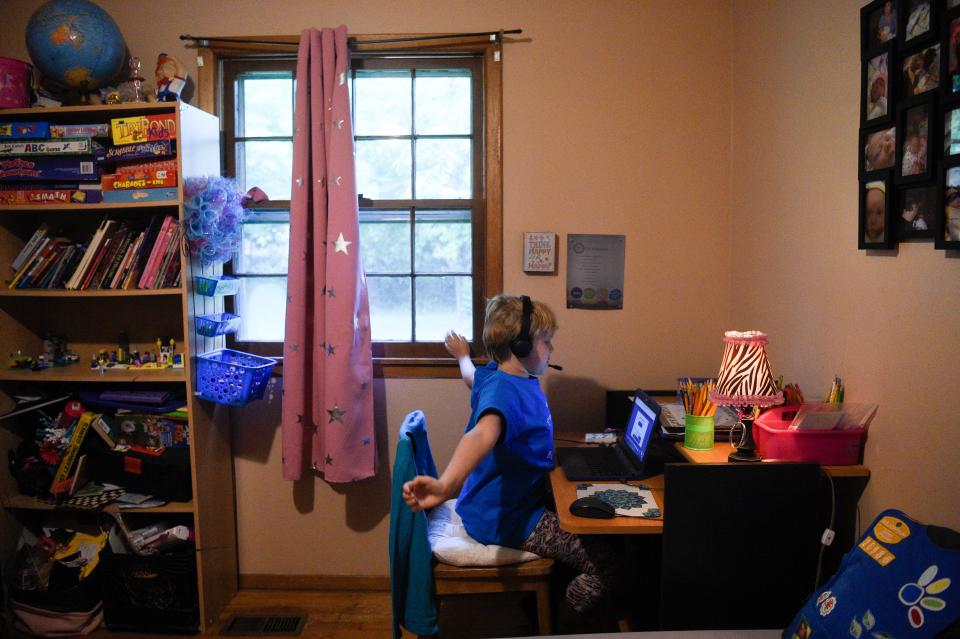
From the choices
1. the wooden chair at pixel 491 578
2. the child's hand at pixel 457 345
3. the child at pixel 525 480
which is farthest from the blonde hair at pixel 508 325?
the child's hand at pixel 457 345

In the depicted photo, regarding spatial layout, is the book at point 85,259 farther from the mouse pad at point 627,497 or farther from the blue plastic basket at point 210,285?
the mouse pad at point 627,497

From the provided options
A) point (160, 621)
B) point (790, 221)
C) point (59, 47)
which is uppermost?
point (59, 47)

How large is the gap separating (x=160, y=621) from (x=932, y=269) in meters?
2.87

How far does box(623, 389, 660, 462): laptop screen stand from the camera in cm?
225

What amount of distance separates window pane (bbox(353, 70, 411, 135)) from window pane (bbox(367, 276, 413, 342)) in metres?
0.64

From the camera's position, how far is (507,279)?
2941 millimetres

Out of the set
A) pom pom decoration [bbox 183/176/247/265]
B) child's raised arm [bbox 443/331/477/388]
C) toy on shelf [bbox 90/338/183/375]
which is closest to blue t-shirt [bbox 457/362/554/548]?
child's raised arm [bbox 443/331/477/388]

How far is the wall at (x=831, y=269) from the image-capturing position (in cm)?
168

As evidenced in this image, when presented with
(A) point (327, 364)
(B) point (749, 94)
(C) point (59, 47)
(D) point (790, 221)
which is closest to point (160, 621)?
(A) point (327, 364)

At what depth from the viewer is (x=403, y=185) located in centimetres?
297

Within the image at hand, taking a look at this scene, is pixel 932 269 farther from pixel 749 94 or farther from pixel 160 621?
pixel 160 621

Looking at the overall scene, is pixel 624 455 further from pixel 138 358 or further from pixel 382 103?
pixel 138 358

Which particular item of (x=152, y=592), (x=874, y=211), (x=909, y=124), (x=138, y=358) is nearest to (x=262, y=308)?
(x=138, y=358)

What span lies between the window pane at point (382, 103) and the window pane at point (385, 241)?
0.36 metres
